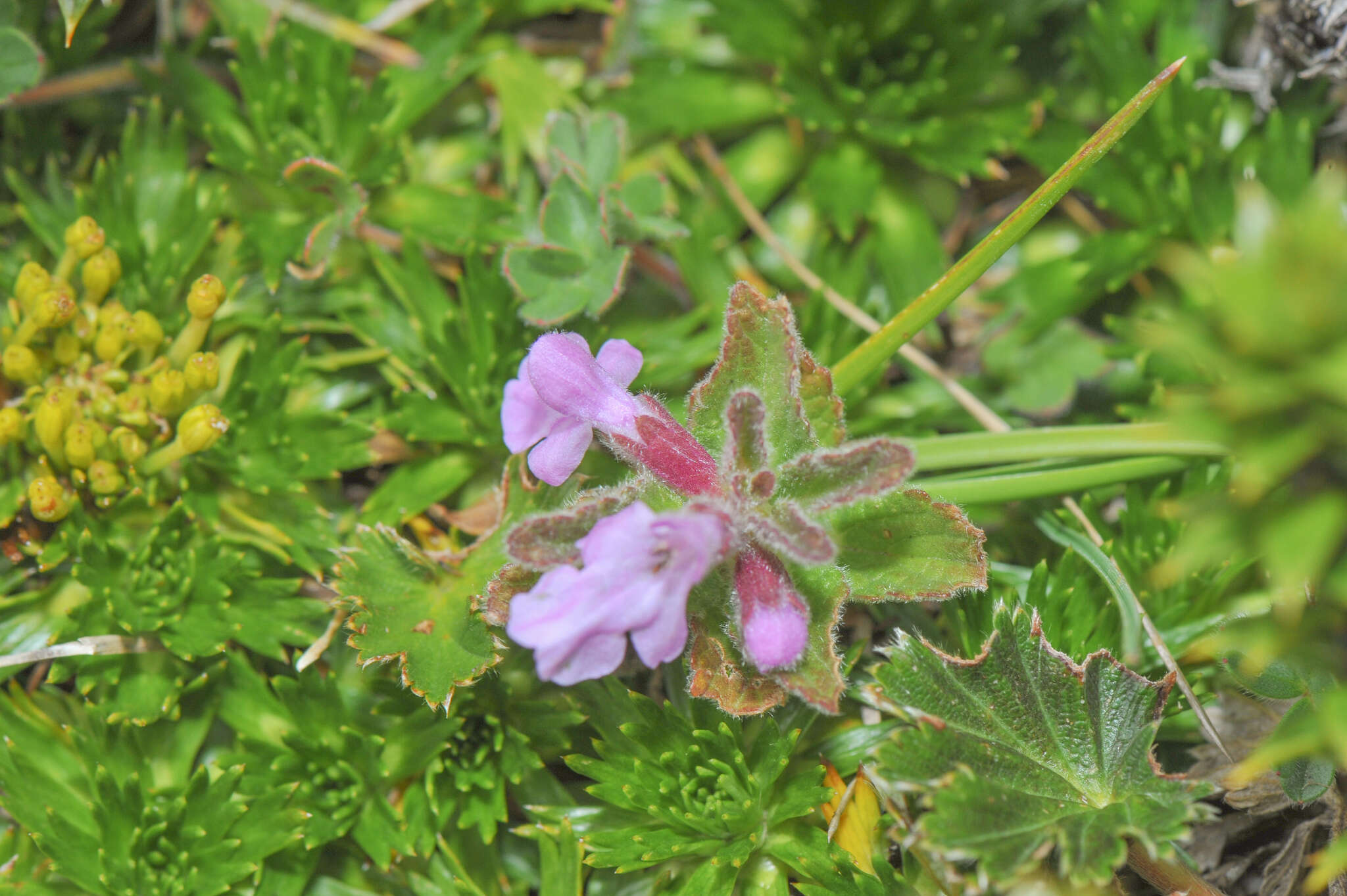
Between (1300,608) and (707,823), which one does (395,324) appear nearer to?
(707,823)

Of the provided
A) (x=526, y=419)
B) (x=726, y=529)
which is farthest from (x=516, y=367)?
(x=726, y=529)

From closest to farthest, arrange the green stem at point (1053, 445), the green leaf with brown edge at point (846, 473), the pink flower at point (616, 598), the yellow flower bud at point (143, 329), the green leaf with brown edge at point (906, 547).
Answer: the pink flower at point (616, 598), the green leaf with brown edge at point (846, 473), the green leaf with brown edge at point (906, 547), the green stem at point (1053, 445), the yellow flower bud at point (143, 329)

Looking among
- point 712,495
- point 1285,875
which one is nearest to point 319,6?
point 712,495

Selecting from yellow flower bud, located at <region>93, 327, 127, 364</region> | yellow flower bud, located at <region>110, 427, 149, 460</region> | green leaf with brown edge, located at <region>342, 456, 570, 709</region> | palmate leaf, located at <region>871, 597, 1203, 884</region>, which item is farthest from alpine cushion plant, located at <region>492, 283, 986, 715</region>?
yellow flower bud, located at <region>93, 327, 127, 364</region>

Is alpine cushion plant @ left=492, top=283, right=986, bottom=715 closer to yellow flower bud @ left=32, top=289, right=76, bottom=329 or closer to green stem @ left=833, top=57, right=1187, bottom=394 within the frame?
green stem @ left=833, top=57, right=1187, bottom=394

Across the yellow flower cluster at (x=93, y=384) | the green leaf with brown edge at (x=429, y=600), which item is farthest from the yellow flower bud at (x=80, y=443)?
the green leaf with brown edge at (x=429, y=600)

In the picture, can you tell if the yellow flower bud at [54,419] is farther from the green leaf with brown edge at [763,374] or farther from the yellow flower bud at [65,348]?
the green leaf with brown edge at [763,374]
